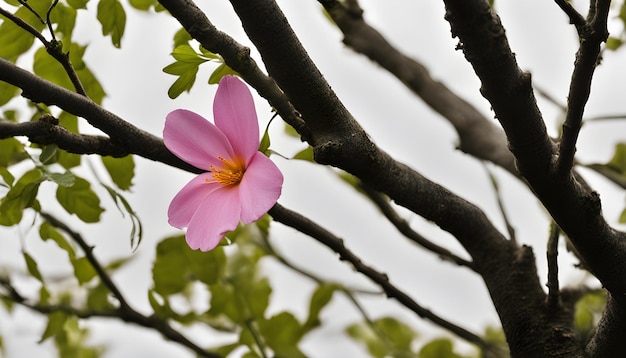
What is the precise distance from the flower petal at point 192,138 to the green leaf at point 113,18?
0.09 metres

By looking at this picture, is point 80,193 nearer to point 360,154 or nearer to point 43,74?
point 43,74

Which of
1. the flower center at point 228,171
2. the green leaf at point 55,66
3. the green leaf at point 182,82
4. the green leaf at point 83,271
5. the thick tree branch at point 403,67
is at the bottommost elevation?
the flower center at point 228,171

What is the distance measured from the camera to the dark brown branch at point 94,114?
0.31m

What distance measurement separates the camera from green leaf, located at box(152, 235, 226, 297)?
53 centimetres

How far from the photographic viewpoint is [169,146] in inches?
13.2

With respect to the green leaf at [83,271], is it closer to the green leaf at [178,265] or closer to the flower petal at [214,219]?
the green leaf at [178,265]

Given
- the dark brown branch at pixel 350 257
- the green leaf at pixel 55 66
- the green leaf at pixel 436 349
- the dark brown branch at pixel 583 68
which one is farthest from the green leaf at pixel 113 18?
the green leaf at pixel 436 349

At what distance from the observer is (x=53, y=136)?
1.06ft

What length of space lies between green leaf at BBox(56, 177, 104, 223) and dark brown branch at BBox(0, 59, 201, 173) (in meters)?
0.10

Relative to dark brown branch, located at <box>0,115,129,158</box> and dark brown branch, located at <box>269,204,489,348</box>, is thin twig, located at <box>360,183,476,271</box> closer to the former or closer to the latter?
dark brown branch, located at <box>269,204,489,348</box>

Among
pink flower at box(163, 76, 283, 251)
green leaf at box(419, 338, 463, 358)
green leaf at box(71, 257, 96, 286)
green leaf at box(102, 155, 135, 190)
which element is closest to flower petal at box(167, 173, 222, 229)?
pink flower at box(163, 76, 283, 251)

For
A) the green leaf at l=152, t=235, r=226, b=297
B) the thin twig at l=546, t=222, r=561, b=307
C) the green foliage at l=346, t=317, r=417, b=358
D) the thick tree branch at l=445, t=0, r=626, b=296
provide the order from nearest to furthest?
the thick tree branch at l=445, t=0, r=626, b=296
the thin twig at l=546, t=222, r=561, b=307
the green leaf at l=152, t=235, r=226, b=297
the green foliage at l=346, t=317, r=417, b=358

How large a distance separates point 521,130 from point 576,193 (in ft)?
0.16

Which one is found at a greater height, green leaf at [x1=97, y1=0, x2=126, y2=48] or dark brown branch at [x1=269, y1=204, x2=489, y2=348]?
green leaf at [x1=97, y1=0, x2=126, y2=48]
